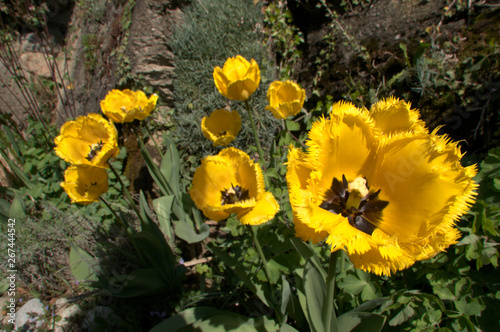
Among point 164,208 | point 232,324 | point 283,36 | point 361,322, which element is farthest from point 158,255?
point 283,36

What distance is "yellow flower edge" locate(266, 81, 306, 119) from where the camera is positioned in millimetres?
1800

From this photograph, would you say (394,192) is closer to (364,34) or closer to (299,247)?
(299,247)

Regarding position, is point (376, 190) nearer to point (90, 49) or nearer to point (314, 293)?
point (314, 293)

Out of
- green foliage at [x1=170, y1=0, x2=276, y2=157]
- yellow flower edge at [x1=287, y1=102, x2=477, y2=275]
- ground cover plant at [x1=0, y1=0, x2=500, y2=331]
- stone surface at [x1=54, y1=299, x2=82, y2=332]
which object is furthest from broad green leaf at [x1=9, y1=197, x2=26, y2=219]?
yellow flower edge at [x1=287, y1=102, x2=477, y2=275]

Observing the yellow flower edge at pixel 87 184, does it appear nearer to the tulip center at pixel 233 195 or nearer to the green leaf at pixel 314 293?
the tulip center at pixel 233 195

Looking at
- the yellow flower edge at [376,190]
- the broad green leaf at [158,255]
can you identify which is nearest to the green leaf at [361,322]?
the yellow flower edge at [376,190]

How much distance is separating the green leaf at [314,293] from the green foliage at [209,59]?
2.09 meters

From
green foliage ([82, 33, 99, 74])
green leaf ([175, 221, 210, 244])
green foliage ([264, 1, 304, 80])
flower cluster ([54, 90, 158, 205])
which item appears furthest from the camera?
green foliage ([82, 33, 99, 74])

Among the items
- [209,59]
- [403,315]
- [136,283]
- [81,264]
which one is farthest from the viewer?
[209,59]

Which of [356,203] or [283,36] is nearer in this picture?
[356,203]

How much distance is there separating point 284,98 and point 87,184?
1.39m

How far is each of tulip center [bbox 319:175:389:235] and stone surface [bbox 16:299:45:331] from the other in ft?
8.11

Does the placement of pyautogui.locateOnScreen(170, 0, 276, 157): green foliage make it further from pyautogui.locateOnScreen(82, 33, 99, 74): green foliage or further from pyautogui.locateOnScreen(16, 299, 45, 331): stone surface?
pyautogui.locateOnScreen(16, 299, 45, 331): stone surface

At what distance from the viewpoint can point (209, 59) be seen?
355cm
